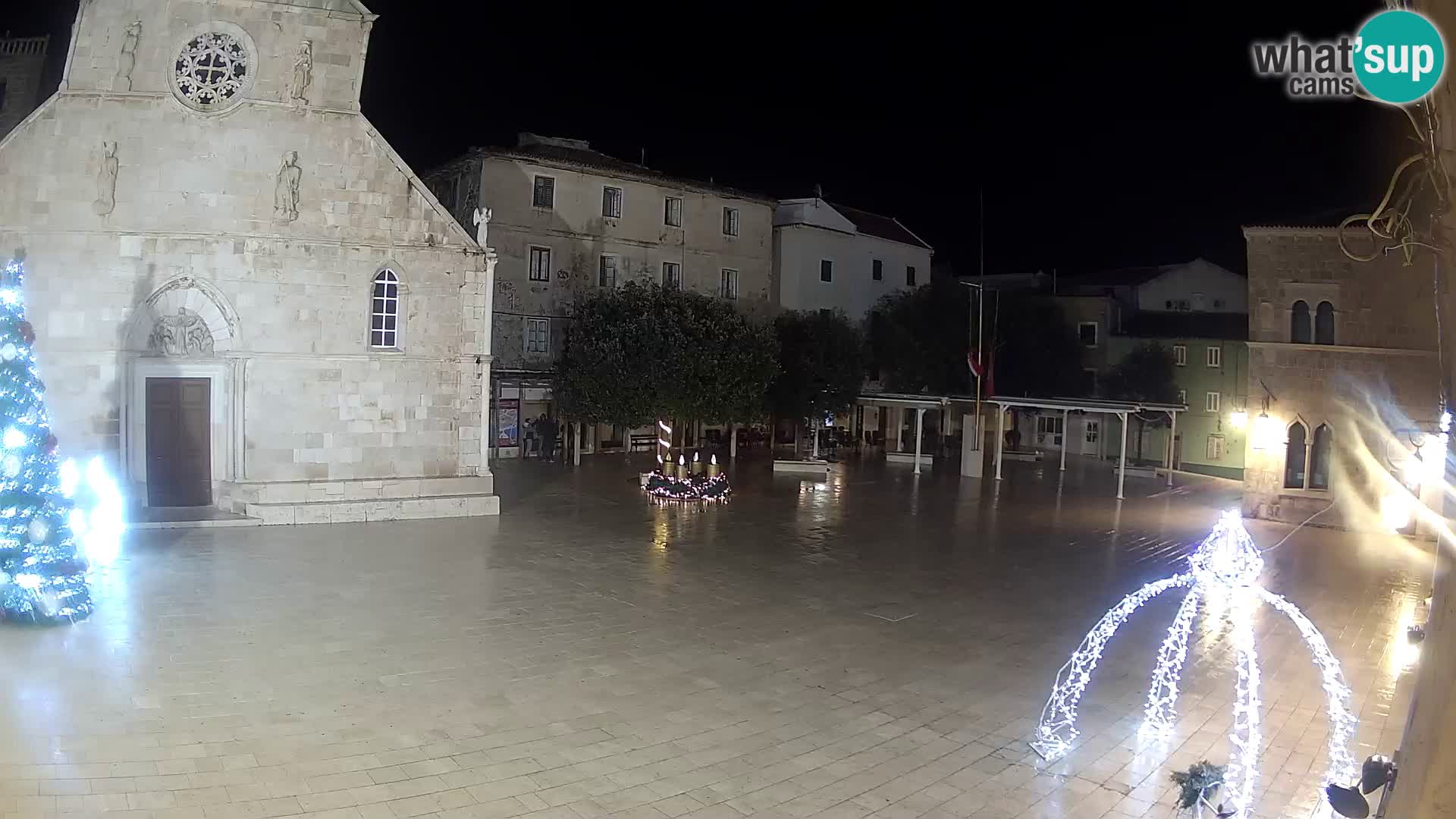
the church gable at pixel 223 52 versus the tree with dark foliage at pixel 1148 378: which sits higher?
the church gable at pixel 223 52

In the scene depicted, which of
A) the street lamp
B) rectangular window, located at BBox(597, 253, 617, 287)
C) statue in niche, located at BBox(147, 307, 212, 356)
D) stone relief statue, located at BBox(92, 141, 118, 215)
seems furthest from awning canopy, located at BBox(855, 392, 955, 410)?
the street lamp

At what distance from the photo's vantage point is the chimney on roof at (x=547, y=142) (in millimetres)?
39688

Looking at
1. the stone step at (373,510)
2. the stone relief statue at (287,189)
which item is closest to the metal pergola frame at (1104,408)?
the stone step at (373,510)

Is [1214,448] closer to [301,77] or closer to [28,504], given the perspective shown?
[301,77]

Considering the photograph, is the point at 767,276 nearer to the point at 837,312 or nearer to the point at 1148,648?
the point at 837,312

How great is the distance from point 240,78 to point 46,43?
12.9 meters

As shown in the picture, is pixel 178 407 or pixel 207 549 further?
pixel 178 407

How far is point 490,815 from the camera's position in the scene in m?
6.96

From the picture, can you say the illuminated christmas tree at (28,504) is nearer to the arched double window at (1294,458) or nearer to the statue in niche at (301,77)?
the statue in niche at (301,77)

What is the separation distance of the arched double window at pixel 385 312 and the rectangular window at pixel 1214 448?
120 ft

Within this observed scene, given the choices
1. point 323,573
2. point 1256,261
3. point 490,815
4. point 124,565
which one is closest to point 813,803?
point 490,815

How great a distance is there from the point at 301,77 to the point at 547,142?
21.4 metres

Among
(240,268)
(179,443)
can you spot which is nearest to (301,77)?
(240,268)

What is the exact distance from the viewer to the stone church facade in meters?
17.8
